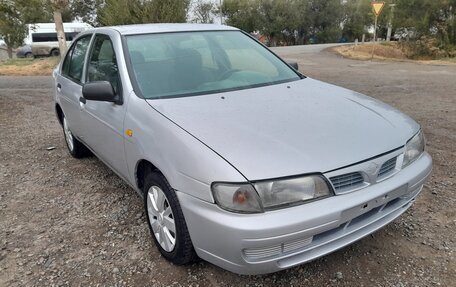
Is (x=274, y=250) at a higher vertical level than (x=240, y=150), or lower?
lower

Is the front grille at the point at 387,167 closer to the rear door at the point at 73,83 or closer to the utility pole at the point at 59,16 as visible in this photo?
the rear door at the point at 73,83

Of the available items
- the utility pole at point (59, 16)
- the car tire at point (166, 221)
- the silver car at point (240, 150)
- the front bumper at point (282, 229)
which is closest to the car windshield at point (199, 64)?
the silver car at point (240, 150)

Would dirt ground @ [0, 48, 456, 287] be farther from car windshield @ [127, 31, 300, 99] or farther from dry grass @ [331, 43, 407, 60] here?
dry grass @ [331, 43, 407, 60]

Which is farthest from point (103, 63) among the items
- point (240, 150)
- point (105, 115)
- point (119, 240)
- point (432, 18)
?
point (432, 18)

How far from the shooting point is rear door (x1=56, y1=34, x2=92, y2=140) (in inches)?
153

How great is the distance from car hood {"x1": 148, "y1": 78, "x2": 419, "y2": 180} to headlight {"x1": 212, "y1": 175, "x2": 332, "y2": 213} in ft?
0.16

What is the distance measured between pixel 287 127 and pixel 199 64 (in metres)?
1.19

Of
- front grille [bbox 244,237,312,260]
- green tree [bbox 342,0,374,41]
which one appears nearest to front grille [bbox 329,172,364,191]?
front grille [bbox 244,237,312,260]

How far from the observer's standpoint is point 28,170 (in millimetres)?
4430

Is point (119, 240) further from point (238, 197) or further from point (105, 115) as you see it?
point (238, 197)

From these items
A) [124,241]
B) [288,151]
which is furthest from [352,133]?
[124,241]

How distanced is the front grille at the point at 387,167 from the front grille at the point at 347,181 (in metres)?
0.18

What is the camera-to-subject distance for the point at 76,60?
4.16 metres

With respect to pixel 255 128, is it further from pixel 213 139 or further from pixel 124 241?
pixel 124 241
